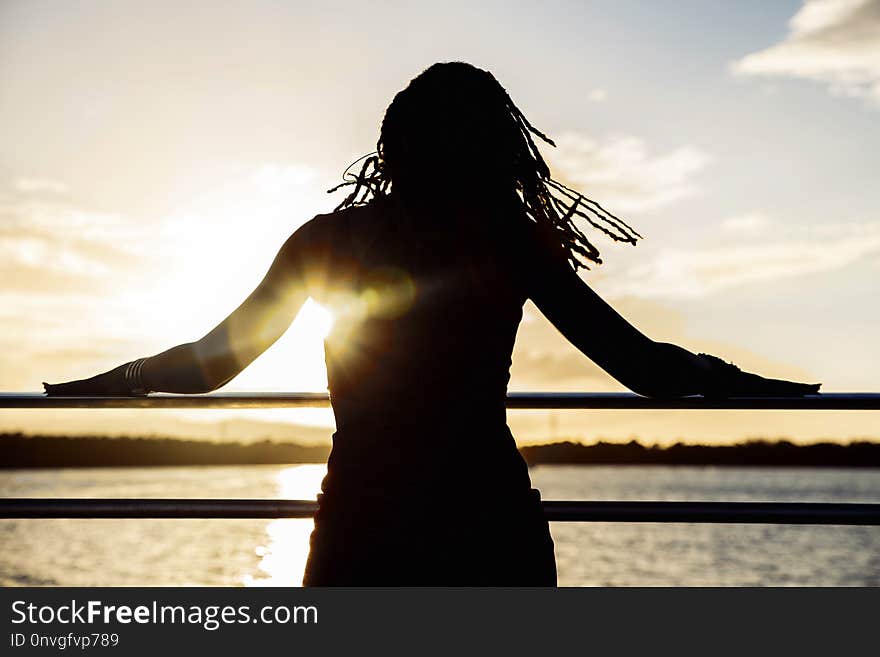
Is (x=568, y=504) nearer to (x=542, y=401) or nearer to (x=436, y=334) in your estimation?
(x=542, y=401)

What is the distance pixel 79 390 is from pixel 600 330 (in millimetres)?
1545

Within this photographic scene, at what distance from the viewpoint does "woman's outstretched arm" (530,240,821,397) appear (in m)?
1.78

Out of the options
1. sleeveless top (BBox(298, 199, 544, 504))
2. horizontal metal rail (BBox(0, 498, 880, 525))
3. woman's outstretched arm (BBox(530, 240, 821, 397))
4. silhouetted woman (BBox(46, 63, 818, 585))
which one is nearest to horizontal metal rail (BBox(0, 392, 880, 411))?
horizontal metal rail (BBox(0, 498, 880, 525))

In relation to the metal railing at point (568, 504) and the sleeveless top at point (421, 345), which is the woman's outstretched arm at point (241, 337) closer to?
the sleeveless top at point (421, 345)

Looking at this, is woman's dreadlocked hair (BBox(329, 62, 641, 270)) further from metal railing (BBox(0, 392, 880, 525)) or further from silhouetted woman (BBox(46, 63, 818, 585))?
metal railing (BBox(0, 392, 880, 525))

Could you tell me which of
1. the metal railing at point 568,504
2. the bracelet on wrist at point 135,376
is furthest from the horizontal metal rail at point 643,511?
the bracelet on wrist at point 135,376

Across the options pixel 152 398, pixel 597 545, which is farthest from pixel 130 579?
pixel 152 398

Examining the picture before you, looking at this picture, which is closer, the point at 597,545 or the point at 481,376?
the point at 481,376

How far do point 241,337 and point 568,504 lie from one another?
4.08ft

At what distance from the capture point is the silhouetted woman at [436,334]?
1.73m

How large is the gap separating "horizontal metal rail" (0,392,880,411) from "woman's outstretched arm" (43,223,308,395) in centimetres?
71

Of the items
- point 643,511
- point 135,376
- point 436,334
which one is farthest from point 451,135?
point 643,511
